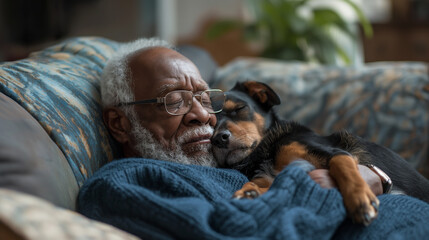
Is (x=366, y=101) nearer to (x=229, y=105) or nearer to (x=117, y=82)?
(x=229, y=105)

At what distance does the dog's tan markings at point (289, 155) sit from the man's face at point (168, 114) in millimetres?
282

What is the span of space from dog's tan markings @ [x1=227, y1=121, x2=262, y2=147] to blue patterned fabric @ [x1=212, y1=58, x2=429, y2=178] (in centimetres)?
76

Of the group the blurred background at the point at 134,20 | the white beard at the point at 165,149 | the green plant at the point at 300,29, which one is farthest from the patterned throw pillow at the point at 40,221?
Answer: the blurred background at the point at 134,20

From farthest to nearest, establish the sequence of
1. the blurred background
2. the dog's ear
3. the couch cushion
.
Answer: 1. the blurred background
2. the dog's ear
3. the couch cushion

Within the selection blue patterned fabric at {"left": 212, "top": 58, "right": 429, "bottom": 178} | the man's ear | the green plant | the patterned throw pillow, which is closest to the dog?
the man's ear

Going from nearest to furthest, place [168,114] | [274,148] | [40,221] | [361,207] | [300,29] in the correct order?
1. [40,221]
2. [361,207]
3. [168,114]
4. [274,148]
5. [300,29]

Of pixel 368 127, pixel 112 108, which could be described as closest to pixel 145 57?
pixel 112 108

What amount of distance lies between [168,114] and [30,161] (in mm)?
688

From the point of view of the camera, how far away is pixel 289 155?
1758mm

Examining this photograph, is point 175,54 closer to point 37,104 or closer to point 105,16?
point 37,104

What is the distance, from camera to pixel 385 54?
5.00 m

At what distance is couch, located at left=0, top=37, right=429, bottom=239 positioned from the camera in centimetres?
92

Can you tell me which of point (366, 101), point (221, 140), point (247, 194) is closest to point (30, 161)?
point (247, 194)

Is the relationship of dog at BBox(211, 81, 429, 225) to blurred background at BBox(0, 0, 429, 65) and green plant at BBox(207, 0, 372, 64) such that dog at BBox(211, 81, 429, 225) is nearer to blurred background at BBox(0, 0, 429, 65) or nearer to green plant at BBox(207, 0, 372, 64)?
green plant at BBox(207, 0, 372, 64)
